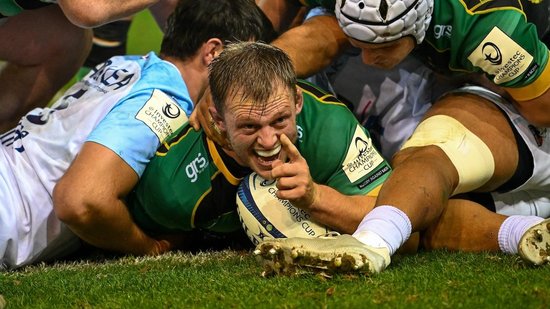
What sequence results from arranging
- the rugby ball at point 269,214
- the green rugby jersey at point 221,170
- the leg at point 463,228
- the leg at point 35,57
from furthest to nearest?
the leg at point 35,57 → the leg at point 463,228 → the green rugby jersey at point 221,170 → the rugby ball at point 269,214

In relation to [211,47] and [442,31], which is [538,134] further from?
[211,47]

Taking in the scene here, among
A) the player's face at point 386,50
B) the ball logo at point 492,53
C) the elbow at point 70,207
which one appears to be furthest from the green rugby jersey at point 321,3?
the elbow at point 70,207

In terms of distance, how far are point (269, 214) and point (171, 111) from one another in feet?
2.70

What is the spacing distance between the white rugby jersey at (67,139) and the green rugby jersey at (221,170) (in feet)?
0.44

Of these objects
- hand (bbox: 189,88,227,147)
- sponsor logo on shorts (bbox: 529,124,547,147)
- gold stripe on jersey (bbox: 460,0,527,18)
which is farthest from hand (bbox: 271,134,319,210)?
sponsor logo on shorts (bbox: 529,124,547,147)

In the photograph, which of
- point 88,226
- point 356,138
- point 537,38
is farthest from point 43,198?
point 537,38

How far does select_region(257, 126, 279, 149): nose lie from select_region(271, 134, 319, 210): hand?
53 mm

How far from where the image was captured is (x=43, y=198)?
4.76 m

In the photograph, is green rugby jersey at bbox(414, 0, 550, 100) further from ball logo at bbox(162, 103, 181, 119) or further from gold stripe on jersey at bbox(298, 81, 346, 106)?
ball logo at bbox(162, 103, 181, 119)

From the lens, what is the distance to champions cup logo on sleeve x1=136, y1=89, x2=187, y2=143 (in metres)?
4.70

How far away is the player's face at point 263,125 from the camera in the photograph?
397cm

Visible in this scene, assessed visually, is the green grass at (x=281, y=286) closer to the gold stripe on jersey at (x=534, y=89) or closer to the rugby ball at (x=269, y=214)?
the rugby ball at (x=269, y=214)

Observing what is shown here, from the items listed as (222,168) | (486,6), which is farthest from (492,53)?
(222,168)

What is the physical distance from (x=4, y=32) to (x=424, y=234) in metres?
2.40
